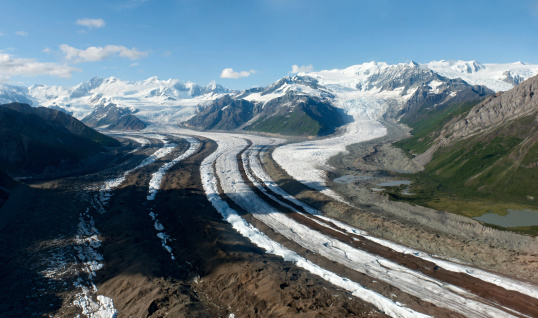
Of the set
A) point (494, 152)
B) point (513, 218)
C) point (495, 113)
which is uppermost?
point (495, 113)

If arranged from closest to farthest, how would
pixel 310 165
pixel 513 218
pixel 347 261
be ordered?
pixel 347 261
pixel 513 218
pixel 310 165

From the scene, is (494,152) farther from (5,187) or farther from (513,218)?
(5,187)

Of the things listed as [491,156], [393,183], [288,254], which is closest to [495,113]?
[491,156]

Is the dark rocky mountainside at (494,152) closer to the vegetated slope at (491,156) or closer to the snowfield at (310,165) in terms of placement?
the vegetated slope at (491,156)

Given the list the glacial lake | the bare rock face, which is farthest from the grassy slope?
the bare rock face

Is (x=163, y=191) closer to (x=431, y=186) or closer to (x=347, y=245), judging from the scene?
(x=347, y=245)

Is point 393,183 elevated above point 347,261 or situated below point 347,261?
above

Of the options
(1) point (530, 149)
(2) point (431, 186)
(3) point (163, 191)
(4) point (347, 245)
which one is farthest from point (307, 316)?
(1) point (530, 149)
